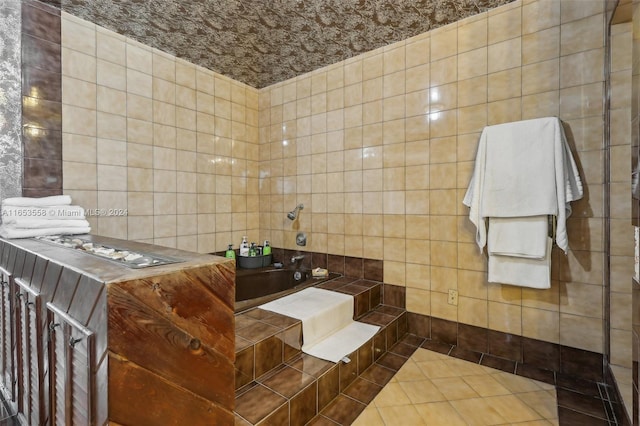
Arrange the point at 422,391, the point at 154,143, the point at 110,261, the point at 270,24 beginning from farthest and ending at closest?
the point at 154,143 → the point at 270,24 → the point at 422,391 → the point at 110,261

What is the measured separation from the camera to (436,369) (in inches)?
77.8

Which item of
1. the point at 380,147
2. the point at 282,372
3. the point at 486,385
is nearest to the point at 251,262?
the point at 282,372

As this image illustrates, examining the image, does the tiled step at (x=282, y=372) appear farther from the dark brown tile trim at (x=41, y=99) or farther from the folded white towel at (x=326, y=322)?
the dark brown tile trim at (x=41, y=99)

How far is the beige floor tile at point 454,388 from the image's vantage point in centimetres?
171

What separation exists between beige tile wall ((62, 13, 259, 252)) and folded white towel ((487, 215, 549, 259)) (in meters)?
2.34

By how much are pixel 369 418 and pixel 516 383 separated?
3.19 feet

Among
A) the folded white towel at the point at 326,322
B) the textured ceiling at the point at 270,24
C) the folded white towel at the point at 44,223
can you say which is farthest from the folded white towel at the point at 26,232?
the textured ceiling at the point at 270,24

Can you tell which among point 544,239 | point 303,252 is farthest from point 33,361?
point 544,239

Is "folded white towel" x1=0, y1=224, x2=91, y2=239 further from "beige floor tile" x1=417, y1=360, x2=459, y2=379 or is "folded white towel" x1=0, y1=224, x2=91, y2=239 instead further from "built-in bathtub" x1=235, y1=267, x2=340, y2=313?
"beige floor tile" x1=417, y1=360, x2=459, y2=379

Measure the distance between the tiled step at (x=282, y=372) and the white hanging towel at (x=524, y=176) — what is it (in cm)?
114

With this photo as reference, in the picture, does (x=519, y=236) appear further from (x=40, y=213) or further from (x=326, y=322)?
(x=40, y=213)

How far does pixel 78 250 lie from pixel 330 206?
2002mm

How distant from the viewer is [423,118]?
2.36 metres

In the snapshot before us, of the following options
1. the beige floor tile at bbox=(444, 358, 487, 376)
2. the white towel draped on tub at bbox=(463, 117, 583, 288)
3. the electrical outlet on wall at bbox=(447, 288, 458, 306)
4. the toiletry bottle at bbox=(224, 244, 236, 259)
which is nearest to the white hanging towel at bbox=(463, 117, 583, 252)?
the white towel draped on tub at bbox=(463, 117, 583, 288)
